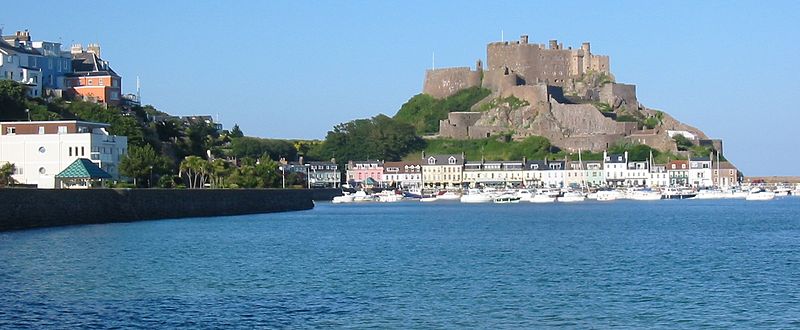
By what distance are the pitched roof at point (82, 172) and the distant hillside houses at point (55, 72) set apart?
2252 cm

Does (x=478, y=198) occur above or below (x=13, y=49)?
below

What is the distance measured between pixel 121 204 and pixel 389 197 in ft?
202

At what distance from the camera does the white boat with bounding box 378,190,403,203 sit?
109 metres

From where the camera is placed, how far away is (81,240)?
37625 millimetres

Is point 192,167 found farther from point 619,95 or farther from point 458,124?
point 619,95

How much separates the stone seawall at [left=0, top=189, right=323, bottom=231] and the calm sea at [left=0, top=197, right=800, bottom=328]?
116 cm

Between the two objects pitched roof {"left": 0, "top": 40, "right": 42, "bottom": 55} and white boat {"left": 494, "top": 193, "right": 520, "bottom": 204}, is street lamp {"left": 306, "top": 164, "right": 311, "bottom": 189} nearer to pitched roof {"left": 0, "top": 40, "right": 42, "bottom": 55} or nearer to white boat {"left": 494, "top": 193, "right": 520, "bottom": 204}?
white boat {"left": 494, "top": 193, "right": 520, "bottom": 204}

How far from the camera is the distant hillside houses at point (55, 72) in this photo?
7875cm

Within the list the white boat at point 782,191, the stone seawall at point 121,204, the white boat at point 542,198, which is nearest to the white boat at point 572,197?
the white boat at point 542,198

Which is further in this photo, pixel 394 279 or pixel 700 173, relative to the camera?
pixel 700 173

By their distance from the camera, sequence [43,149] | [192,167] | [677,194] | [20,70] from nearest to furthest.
Result: [43,149] → [192,167] → [20,70] → [677,194]

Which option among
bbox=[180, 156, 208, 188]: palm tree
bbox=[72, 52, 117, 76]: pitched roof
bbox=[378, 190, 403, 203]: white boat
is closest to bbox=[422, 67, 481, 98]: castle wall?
bbox=[378, 190, 403, 203]: white boat

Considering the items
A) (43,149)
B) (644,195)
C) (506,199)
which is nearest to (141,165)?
(43,149)

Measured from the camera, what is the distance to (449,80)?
5212 inches
